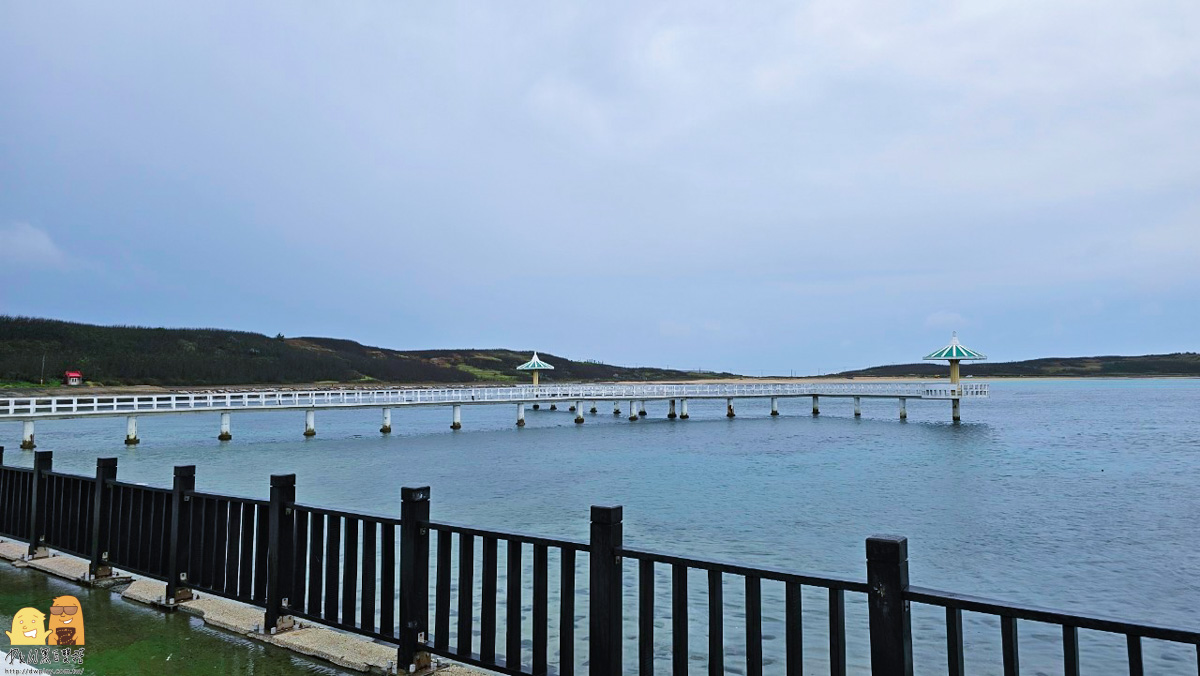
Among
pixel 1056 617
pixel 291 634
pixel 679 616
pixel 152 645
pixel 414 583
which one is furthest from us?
pixel 291 634

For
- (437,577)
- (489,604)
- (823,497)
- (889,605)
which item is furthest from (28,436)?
(889,605)

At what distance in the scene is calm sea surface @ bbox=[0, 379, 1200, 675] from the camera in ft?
32.8

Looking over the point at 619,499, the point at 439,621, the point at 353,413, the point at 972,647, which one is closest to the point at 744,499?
the point at 619,499

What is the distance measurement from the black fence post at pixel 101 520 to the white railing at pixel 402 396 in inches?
1175

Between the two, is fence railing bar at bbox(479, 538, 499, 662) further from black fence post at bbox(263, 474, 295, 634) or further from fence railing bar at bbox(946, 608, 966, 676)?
fence railing bar at bbox(946, 608, 966, 676)

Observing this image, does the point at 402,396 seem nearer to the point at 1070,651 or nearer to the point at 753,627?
the point at 753,627

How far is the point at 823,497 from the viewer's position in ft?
68.3

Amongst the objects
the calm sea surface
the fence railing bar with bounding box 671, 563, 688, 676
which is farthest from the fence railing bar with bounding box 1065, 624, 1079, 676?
the calm sea surface

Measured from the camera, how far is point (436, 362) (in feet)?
457

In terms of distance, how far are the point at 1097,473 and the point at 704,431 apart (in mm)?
24624

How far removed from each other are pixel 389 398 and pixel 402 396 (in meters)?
0.82

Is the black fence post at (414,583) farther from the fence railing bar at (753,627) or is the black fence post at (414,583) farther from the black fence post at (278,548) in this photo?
the fence railing bar at (753,627)

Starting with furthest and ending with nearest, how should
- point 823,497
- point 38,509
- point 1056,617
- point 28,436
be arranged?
point 28,436, point 823,497, point 38,509, point 1056,617

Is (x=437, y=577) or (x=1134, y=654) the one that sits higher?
(x=1134, y=654)
